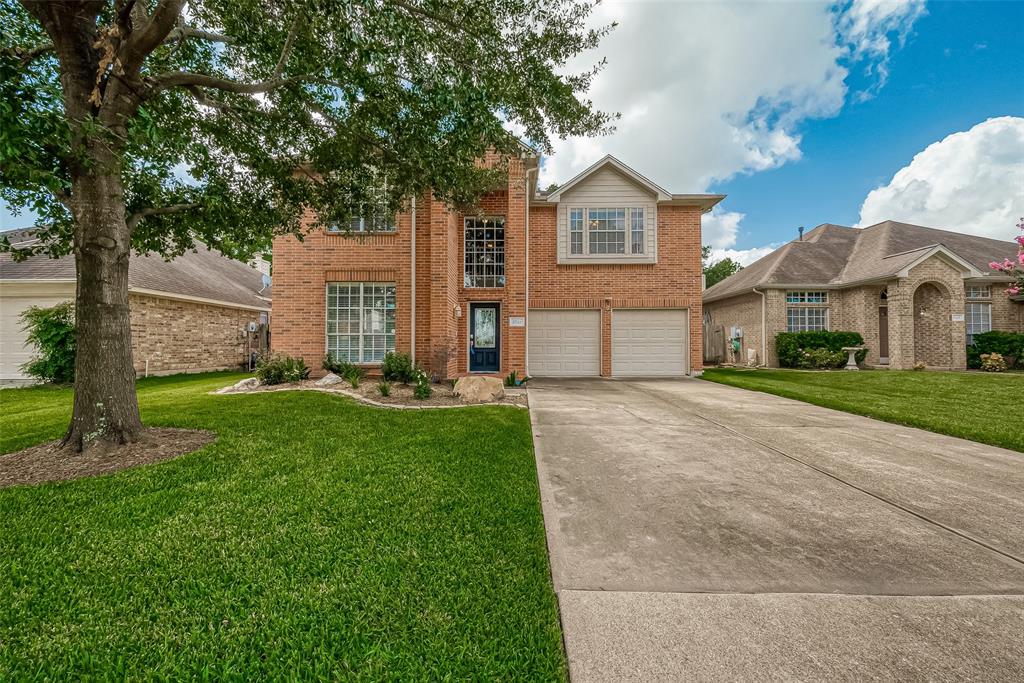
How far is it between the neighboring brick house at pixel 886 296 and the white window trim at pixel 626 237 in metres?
6.28

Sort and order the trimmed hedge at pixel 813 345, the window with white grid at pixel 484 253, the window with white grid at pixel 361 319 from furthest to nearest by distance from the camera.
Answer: the trimmed hedge at pixel 813 345
the window with white grid at pixel 484 253
the window with white grid at pixel 361 319

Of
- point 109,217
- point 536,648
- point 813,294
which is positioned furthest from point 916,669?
point 813,294

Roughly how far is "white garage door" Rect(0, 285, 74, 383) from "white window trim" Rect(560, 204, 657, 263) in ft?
52.8

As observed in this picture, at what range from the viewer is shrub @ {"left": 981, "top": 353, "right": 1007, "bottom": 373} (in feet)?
46.0

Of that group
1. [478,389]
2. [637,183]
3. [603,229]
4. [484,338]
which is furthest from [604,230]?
[478,389]

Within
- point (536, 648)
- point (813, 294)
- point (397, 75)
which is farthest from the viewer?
point (813, 294)

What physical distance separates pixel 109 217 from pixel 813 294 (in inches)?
802

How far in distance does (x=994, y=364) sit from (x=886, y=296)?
4.04 m

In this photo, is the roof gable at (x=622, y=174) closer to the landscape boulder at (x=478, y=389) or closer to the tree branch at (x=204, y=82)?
the landscape boulder at (x=478, y=389)

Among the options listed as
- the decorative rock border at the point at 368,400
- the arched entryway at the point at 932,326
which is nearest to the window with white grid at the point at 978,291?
the arched entryway at the point at 932,326

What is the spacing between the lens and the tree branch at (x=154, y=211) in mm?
4859

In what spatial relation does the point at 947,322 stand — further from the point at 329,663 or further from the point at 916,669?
the point at 329,663

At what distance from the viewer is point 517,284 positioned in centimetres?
1132

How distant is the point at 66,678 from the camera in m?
1.49
